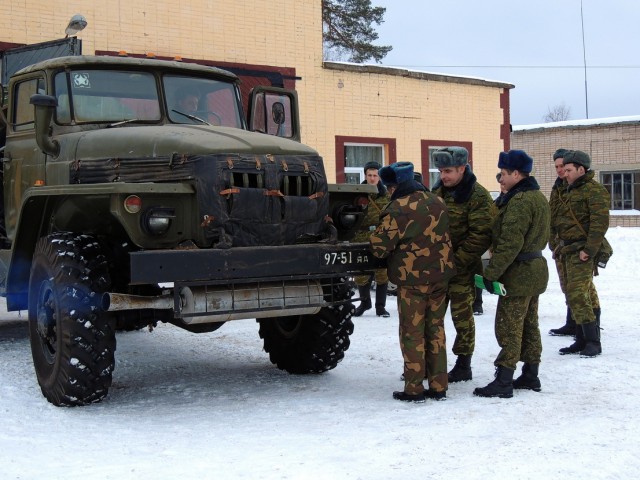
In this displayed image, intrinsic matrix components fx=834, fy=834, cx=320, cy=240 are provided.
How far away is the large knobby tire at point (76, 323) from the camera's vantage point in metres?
5.16

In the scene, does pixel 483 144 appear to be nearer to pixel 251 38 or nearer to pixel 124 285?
pixel 251 38

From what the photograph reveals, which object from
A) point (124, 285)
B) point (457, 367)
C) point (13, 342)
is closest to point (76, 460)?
point (124, 285)

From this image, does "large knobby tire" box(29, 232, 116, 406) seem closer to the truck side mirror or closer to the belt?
the truck side mirror

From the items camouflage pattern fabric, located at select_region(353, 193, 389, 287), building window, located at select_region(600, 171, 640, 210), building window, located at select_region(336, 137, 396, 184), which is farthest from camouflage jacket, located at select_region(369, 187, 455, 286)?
building window, located at select_region(600, 171, 640, 210)

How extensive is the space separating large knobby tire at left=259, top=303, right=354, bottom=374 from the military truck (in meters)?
0.01

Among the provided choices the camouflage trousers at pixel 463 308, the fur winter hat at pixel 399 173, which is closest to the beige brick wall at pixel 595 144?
the camouflage trousers at pixel 463 308

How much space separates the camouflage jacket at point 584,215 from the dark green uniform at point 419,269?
2112 millimetres

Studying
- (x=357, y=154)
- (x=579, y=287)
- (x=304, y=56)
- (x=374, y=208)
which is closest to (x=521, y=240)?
(x=579, y=287)

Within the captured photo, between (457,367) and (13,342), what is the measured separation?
4.39 m

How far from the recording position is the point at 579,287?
23.3 feet

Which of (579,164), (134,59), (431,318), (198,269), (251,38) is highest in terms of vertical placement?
(251,38)

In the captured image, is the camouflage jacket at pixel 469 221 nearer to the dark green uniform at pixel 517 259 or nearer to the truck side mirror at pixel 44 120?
the dark green uniform at pixel 517 259

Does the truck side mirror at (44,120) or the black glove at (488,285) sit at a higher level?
the truck side mirror at (44,120)

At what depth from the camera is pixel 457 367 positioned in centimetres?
609
